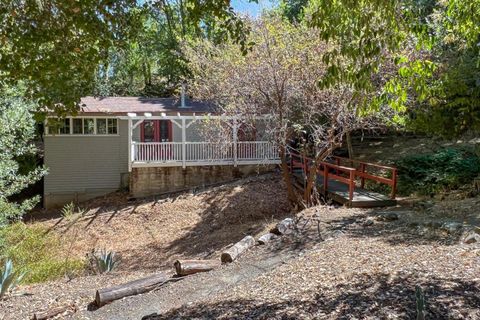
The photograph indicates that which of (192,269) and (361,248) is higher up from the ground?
(361,248)

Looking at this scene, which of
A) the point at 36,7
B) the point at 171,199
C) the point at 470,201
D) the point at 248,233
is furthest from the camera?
the point at 171,199

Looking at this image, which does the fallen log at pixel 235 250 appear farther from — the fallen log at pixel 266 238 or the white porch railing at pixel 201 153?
the white porch railing at pixel 201 153

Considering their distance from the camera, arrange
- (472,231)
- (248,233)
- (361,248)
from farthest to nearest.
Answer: (248,233)
(472,231)
(361,248)

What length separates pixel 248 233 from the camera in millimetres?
11102

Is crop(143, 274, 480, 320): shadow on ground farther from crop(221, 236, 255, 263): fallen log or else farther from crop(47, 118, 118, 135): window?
crop(47, 118, 118, 135): window

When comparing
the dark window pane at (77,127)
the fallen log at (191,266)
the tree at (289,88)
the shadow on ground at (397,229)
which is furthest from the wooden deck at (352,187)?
the dark window pane at (77,127)

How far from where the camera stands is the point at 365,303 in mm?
4117

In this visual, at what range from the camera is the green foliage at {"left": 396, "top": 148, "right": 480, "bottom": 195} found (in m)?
12.7

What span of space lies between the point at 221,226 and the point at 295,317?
30.3ft

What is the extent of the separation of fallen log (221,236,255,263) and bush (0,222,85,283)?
11.1ft

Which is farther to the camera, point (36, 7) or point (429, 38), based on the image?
point (429, 38)

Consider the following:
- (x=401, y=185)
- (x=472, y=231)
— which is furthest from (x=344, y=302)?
(x=401, y=185)

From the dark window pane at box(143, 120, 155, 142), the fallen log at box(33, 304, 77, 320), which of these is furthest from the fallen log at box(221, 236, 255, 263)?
the dark window pane at box(143, 120, 155, 142)

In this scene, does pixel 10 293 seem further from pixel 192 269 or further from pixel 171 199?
pixel 171 199
